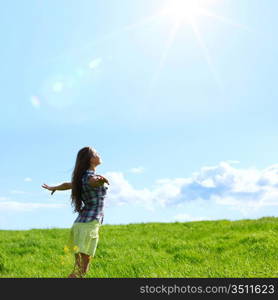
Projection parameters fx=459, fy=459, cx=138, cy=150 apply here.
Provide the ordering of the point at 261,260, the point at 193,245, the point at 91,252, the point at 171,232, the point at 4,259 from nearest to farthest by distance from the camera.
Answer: the point at 91,252 → the point at 261,260 → the point at 4,259 → the point at 193,245 → the point at 171,232

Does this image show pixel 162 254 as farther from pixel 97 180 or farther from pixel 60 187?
pixel 97 180

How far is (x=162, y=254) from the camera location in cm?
1216

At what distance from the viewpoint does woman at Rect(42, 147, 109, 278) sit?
8320 millimetres

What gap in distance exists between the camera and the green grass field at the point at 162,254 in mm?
9359

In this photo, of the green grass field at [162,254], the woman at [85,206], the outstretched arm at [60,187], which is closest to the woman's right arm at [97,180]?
the woman at [85,206]

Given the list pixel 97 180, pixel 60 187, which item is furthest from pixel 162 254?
pixel 97 180

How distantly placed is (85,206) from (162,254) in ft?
14.0

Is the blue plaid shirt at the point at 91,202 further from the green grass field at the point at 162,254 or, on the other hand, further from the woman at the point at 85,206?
the green grass field at the point at 162,254

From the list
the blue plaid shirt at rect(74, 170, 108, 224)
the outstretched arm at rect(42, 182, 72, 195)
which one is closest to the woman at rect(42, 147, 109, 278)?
the blue plaid shirt at rect(74, 170, 108, 224)
